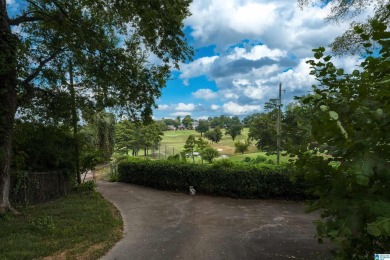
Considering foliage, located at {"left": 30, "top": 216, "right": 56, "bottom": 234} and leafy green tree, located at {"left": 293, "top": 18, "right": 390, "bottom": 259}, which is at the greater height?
leafy green tree, located at {"left": 293, "top": 18, "right": 390, "bottom": 259}

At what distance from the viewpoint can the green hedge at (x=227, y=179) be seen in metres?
13.6

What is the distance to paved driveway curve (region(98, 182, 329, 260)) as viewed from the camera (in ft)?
23.0

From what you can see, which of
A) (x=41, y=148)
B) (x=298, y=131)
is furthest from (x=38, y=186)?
(x=298, y=131)

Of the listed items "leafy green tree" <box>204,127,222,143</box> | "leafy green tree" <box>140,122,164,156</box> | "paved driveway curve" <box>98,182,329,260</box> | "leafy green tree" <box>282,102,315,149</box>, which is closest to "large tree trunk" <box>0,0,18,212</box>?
"paved driveway curve" <box>98,182,329,260</box>

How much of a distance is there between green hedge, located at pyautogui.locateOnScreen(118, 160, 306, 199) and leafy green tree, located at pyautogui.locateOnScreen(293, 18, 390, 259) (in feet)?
33.4

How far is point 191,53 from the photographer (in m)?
10.4

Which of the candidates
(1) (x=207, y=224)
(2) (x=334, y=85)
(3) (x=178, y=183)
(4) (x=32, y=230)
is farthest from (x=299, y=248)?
(3) (x=178, y=183)

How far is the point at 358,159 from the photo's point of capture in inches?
50.9

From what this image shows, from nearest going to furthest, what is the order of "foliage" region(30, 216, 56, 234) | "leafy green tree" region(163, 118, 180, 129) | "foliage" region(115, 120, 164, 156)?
"foliage" region(30, 216, 56, 234)
"foliage" region(115, 120, 164, 156)
"leafy green tree" region(163, 118, 180, 129)

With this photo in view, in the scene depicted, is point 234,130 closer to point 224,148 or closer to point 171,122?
point 224,148

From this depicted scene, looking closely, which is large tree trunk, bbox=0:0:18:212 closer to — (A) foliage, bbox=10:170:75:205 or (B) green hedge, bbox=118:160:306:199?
(A) foliage, bbox=10:170:75:205

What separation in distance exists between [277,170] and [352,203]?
1267 centimetres

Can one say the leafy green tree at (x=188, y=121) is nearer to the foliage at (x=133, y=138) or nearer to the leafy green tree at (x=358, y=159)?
the foliage at (x=133, y=138)

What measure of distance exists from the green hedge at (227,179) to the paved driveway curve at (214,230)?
2.03 feet
